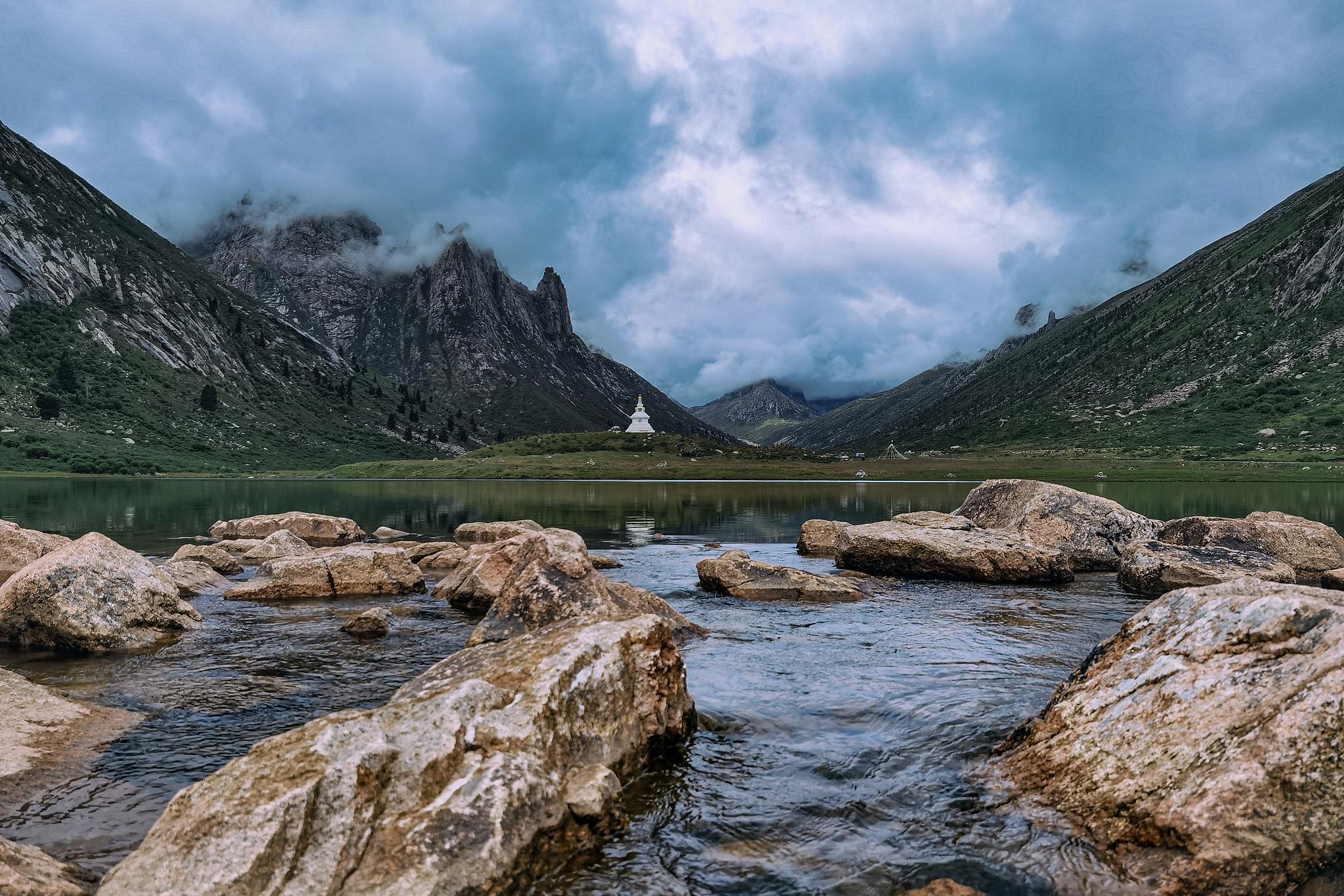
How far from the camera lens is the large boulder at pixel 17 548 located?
1003 inches

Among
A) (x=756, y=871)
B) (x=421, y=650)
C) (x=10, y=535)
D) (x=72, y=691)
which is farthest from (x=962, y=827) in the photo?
(x=10, y=535)

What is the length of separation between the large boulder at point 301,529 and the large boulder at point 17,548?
1576 centimetres

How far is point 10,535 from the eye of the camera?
26.2m

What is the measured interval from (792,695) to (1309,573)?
25398 mm

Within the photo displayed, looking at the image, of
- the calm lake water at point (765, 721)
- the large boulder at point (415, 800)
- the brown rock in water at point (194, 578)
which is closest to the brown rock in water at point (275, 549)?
the brown rock in water at point (194, 578)

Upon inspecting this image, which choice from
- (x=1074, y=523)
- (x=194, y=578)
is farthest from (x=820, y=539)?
(x=194, y=578)

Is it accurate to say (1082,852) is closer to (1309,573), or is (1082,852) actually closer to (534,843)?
(534,843)

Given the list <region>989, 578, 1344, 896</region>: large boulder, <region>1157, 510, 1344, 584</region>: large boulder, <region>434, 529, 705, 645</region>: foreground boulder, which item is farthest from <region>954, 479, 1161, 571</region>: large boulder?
<region>989, 578, 1344, 896</region>: large boulder

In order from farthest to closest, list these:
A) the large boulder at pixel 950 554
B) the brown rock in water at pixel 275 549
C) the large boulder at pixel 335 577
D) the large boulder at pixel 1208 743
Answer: the brown rock in water at pixel 275 549, the large boulder at pixel 950 554, the large boulder at pixel 335 577, the large boulder at pixel 1208 743

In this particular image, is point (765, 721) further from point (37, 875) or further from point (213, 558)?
point (213, 558)

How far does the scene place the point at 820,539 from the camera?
1502 inches

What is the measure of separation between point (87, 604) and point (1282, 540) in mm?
38376

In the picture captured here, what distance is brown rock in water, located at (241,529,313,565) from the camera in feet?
105

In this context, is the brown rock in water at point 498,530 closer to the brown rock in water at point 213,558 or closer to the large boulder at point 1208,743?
the brown rock in water at point 213,558
